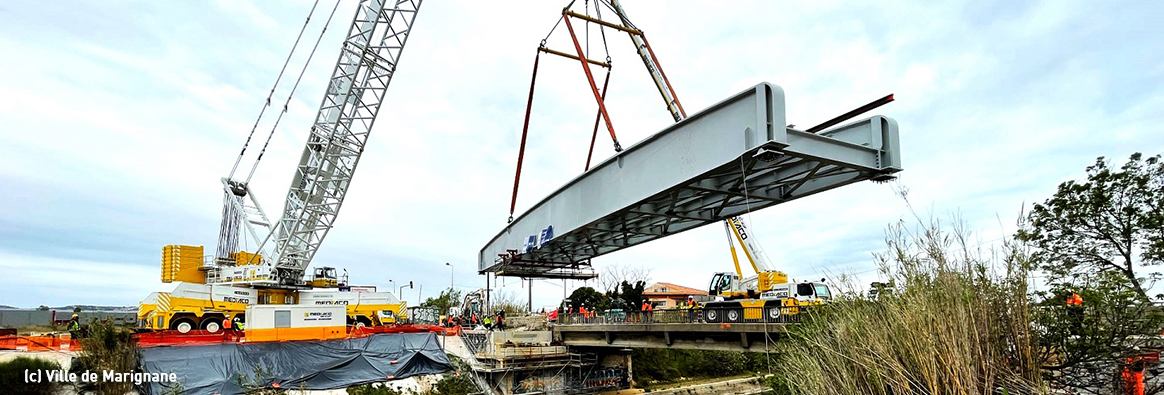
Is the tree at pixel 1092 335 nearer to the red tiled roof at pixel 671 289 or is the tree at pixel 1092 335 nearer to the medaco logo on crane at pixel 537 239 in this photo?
the medaco logo on crane at pixel 537 239

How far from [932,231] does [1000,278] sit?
2.45 feet

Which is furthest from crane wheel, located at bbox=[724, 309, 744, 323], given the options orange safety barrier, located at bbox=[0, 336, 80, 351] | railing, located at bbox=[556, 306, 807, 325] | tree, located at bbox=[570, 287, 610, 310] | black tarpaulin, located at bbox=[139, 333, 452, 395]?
orange safety barrier, located at bbox=[0, 336, 80, 351]

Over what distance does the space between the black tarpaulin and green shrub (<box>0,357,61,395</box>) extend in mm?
2002

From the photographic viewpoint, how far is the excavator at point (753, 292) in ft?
59.8

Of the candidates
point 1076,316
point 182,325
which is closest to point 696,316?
point 1076,316

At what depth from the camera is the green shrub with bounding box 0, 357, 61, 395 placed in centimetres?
1565

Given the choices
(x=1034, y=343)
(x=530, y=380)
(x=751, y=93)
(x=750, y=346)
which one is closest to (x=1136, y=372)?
(x=1034, y=343)

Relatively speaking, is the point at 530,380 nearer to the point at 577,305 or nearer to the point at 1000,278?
the point at 577,305

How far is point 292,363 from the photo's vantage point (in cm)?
2091

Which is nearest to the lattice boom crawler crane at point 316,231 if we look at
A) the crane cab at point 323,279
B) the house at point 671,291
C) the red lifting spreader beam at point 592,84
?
the crane cab at point 323,279

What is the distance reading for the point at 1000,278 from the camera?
6.30 metres

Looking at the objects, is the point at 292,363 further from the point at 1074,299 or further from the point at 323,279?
the point at 1074,299

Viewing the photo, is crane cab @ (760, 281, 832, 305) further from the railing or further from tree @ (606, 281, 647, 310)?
tree @ (606, 281, 647, 310)

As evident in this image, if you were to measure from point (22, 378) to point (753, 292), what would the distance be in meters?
19.6
